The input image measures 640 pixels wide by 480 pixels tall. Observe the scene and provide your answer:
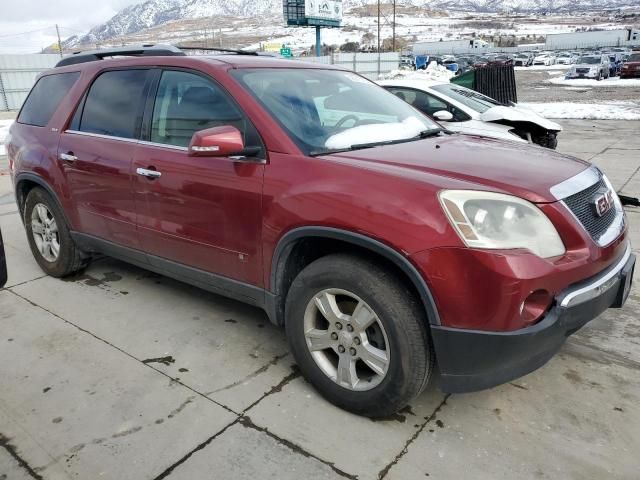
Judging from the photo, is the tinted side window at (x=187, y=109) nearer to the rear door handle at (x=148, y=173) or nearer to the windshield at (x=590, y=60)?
the rear door handle at (x=148, y=173)

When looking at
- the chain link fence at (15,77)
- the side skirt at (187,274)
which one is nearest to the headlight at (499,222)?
the side skirt at (187,274)

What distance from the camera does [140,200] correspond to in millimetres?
3436

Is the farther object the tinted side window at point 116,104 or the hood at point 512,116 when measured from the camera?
the hood at point 512,116

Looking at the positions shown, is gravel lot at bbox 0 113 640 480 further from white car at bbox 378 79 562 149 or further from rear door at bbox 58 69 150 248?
white car at bbox 378 79 562 149

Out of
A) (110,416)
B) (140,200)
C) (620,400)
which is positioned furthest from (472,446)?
(140,200)

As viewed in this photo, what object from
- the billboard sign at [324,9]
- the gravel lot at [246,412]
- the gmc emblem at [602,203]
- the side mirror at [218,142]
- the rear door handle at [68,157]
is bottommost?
the gravel lot at [246,412]

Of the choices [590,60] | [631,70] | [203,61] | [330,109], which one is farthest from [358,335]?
[590,60]

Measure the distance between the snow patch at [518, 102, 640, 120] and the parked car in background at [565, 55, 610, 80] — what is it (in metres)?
17.1

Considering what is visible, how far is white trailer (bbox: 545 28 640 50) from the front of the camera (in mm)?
92438

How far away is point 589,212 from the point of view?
251cm

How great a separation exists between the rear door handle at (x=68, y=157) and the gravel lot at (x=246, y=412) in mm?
1116

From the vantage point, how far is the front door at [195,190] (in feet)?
9.46

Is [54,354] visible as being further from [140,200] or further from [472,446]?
[472,446]

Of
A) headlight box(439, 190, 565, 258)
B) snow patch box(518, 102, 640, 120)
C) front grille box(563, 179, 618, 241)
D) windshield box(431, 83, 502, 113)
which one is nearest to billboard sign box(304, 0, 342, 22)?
snow patch box(518, 102, 640, 120)
